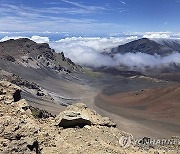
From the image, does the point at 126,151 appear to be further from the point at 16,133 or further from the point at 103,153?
the point at 16,133

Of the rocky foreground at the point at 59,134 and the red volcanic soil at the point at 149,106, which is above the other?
the rocky foreground at the point at 59,134

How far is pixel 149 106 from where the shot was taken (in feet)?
428

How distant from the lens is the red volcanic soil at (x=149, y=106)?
336 ft

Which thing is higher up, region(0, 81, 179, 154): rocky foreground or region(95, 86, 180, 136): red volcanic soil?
region(0, 81, 179, 154): rocky foreground

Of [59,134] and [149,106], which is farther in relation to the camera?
[149,106]

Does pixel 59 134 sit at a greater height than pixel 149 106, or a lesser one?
greater

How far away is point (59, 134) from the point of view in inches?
959

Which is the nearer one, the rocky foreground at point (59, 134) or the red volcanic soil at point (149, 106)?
the rocky foreground at point (59, 134)

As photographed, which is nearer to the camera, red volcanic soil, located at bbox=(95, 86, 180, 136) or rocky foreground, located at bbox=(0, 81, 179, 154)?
rocky foreground, located at bbox=(0, 81, 179, 154)

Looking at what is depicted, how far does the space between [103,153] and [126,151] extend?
2492mm

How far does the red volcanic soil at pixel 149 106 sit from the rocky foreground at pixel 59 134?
63.1 m

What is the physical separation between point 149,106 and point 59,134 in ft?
356

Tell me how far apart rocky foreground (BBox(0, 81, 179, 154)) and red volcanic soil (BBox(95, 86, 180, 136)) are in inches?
2484

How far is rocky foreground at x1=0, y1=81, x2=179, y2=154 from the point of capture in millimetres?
19234
